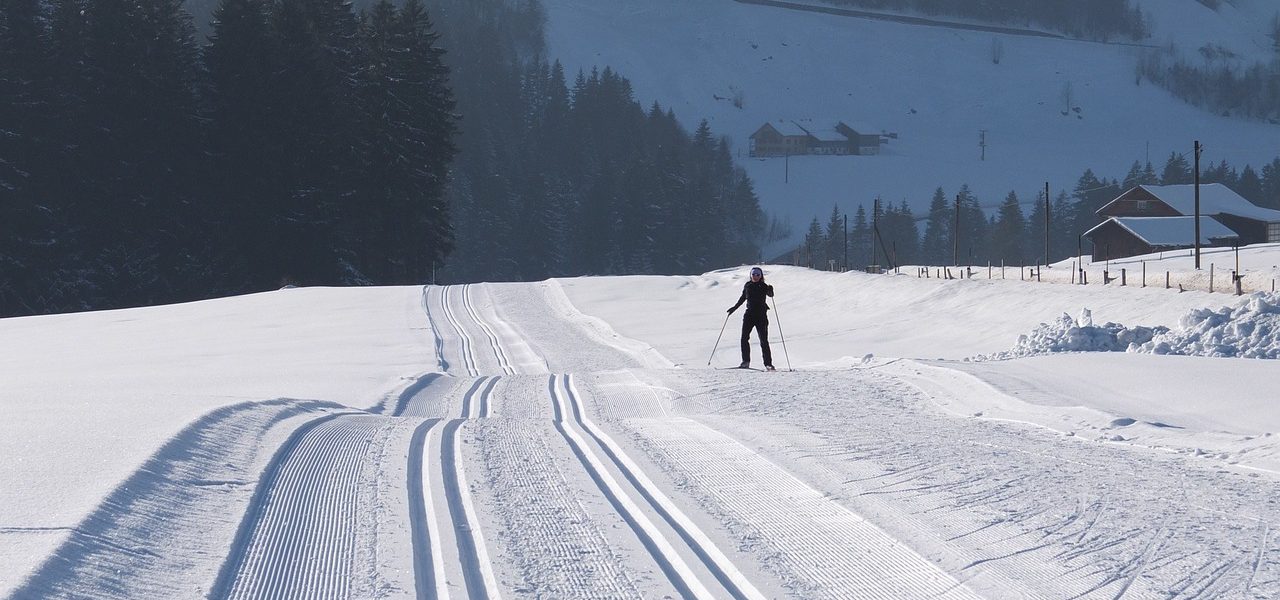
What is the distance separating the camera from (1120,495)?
21.8 feet

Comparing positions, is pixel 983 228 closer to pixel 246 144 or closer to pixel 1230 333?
pixel 246 144

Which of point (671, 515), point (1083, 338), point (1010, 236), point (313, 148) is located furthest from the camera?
point (1010, 236)

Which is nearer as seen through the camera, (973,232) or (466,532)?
(466,532)

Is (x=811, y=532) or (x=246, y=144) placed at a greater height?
(x=246, y=144)

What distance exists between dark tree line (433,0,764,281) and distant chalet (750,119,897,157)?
13934 mm

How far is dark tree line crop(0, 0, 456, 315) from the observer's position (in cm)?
4359

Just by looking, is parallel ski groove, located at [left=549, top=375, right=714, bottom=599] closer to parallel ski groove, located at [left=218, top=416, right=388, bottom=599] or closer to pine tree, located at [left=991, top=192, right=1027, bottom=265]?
parallel ski groove, located at [left=218, top=416, right=388, bottom=599]

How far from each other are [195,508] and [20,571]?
155cm

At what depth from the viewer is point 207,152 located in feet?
155

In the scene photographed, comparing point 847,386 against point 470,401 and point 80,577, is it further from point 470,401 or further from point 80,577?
point 80,577

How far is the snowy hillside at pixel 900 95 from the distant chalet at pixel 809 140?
2.22m

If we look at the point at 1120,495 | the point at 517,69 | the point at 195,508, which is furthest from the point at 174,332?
the point at 517,69

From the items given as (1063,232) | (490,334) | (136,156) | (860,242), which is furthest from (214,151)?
(1063,232)

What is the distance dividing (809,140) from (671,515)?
455 feet
